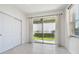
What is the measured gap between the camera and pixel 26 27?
8.58 m

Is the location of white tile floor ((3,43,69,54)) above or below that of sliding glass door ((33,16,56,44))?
below

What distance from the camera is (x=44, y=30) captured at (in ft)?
27.3

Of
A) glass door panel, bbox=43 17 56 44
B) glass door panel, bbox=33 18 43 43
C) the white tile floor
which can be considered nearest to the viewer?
the white tile floor

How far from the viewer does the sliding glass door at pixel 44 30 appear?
26.0 feet

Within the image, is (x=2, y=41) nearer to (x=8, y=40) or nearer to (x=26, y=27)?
(x=8, y=40)

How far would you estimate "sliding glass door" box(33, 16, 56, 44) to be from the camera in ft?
26.0

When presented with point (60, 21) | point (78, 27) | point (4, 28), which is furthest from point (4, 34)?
point (60, 21)

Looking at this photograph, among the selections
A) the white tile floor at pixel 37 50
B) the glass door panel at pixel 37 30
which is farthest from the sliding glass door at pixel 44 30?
the white tile floor at pixel 37 50

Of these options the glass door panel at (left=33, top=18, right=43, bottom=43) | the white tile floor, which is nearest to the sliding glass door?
the glass door panel at (left=33, top=18, right=43, bottom=43)

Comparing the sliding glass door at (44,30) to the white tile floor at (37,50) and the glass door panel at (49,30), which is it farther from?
the white tile floor at (37,50)

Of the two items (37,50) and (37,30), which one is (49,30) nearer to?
(37,30)

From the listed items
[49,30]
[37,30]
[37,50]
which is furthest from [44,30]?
[37,50]

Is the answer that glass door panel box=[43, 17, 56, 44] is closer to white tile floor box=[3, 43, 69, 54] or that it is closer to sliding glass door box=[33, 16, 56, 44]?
sliding glass door box=[33, 16, 56, 44]

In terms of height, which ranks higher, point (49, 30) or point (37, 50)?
point (49, 30)
